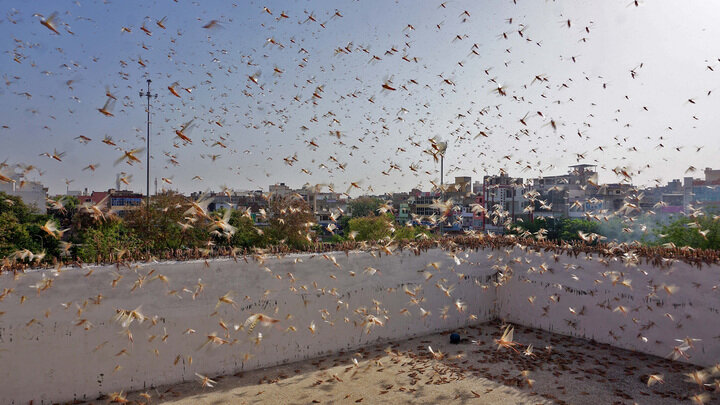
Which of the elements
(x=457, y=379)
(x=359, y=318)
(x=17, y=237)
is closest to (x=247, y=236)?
(x=17, y=237)

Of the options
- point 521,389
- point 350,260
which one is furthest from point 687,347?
point 350,260

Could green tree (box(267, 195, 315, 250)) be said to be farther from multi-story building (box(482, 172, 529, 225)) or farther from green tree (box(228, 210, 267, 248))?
multi-story building (box(482, 172, 529, 225))

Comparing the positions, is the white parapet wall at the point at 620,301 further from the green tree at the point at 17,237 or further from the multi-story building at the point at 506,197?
the multi-story building at the point at 506,197

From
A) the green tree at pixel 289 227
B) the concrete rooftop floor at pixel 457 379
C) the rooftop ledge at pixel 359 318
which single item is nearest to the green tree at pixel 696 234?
the rooftop ledge at pixel 359 318

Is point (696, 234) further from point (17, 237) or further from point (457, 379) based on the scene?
point (17, 237)

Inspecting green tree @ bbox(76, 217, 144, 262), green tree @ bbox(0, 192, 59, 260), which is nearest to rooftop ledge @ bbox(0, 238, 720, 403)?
green tree @ bbox(76, 217, 144, 262)

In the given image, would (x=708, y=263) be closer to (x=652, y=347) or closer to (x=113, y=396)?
(x=652, y=347)

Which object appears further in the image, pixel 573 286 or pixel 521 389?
pixel 573 286
